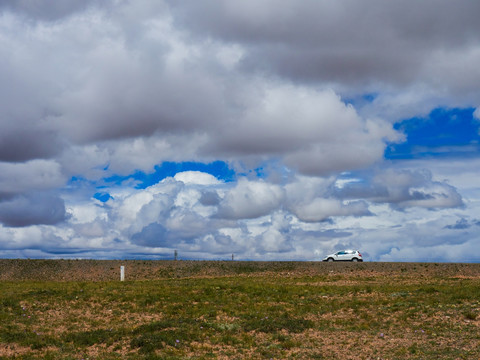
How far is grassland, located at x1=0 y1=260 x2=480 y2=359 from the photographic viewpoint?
18719 mm

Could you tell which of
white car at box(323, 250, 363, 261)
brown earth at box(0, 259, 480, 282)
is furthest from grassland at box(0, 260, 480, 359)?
white car at box(323, 250, 363, 261)

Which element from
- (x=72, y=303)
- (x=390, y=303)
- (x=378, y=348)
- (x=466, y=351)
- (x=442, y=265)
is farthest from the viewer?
(x=442, y=265)

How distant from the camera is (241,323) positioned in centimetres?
2272

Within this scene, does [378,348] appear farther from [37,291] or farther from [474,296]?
[37,291]

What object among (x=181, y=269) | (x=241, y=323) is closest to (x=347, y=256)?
(x=181, y=269)

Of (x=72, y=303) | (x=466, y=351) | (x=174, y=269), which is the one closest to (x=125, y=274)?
(x=174, y=269)

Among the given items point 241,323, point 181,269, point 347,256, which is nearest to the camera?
point 241,323

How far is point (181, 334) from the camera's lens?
67.7ft

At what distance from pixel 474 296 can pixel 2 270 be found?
43.7 meters

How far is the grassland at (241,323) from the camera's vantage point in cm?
1872

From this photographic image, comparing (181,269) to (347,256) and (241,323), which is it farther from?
(241,323)

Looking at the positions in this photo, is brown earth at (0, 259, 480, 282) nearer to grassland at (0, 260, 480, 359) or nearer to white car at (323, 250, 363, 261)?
grassland at (0, 260, 480, 359)

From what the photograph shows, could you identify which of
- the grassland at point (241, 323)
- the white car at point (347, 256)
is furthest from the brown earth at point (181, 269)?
the white car at point (347, 256)

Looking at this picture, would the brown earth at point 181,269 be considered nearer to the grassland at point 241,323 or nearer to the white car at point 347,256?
the grassland at point 241,323
